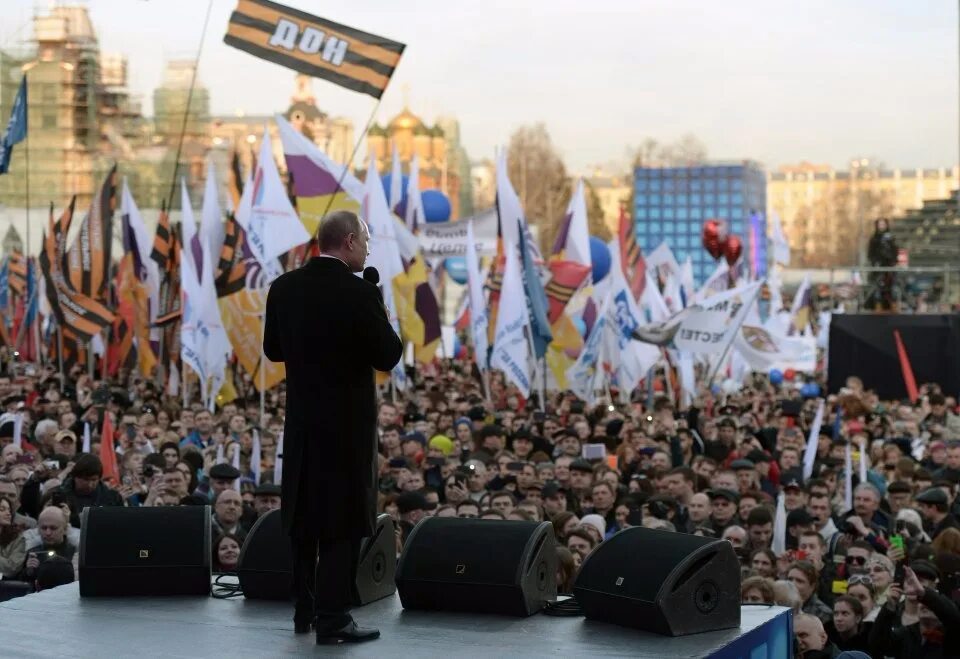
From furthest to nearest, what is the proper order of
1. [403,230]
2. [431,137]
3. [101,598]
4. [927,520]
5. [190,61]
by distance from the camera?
[431,137] < [190,61] < [403,230] < [927,520] < [101,598]

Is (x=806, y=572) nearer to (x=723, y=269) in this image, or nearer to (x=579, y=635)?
(x=579, y=635)

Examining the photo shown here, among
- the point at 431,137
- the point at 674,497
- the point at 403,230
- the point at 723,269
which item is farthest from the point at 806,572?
the point at 431,137

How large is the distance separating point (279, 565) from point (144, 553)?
0.54 meters

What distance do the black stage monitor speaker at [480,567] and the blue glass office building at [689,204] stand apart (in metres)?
68.0

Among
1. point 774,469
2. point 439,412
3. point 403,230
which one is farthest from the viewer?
point 403,230

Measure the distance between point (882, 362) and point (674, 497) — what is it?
21.9 meters

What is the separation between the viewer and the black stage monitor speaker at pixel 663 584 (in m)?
5.67

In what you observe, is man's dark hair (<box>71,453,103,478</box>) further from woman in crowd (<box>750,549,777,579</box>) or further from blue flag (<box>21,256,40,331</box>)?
blue flag (<box>21,256,40,331</box>)

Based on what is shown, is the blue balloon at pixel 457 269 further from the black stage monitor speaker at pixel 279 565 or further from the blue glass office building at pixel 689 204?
the blue glass office building at pixel 689 204

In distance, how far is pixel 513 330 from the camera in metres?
20.1

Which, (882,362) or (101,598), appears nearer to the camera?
(101,598)

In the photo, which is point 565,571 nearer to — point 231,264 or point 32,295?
point 231,264

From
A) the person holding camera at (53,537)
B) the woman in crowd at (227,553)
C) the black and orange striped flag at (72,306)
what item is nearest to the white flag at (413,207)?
the black and orange striped flag at (72,306)

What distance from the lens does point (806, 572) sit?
855cm
